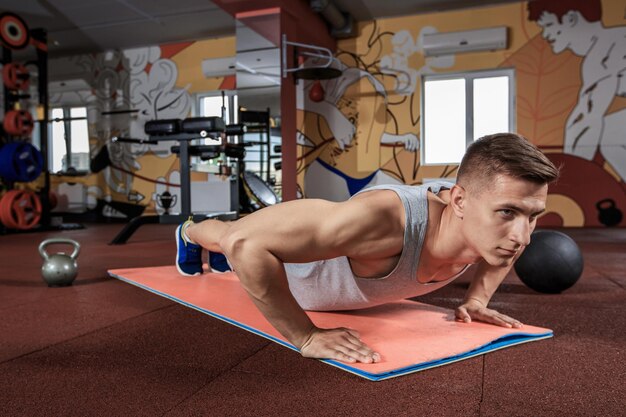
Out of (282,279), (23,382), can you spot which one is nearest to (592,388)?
(282,279)

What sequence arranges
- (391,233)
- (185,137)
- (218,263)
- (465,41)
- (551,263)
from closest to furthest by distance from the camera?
(391,233), (551,263), (218,263), (185,137), (465,41)

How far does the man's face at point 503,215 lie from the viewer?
39.5 inches

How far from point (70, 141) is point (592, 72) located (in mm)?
6547

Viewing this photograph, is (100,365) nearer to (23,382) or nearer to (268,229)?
(23,382)

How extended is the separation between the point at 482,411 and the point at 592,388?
0.26 meters

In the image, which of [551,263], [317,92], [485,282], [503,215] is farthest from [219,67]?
[503,215]

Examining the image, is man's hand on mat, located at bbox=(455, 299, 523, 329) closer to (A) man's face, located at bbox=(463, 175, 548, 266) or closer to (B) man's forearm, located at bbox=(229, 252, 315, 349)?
(A) man's face, located at bbox=(463, 175, 548, 266)

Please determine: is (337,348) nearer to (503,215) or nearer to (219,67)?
(503,215)

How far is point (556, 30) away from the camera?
5.33 metres

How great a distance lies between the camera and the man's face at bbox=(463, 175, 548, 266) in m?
1.00

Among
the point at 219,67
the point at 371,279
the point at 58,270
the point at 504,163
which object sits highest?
the point at 219,67

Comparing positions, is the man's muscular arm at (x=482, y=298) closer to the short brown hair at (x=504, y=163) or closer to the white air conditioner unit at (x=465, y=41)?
the short brown hair at (x=504, y=163)

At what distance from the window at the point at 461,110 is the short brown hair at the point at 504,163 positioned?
4.75 m

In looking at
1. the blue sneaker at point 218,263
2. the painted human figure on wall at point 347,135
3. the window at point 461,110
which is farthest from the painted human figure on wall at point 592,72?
the blue sneaker at point 218,263
